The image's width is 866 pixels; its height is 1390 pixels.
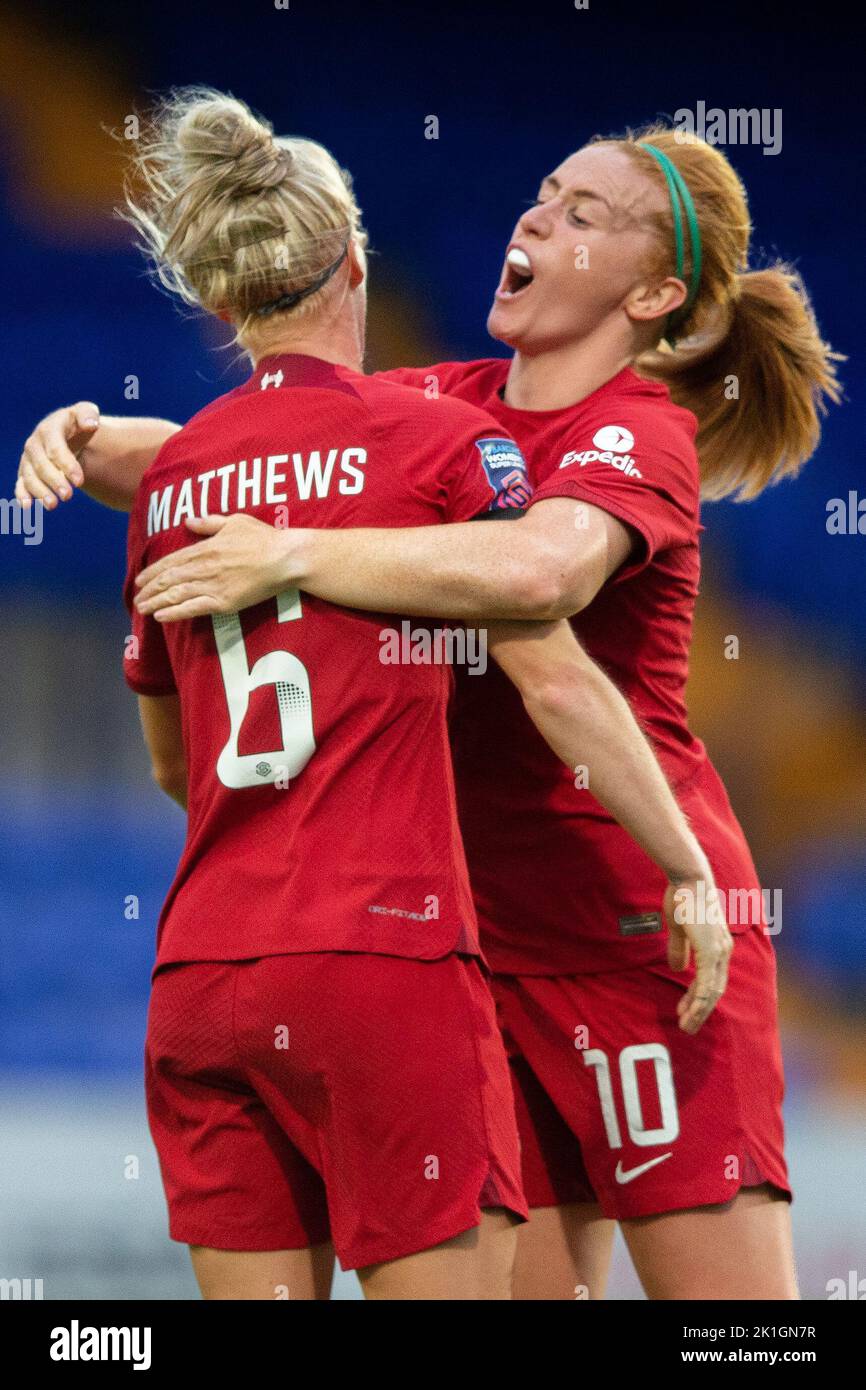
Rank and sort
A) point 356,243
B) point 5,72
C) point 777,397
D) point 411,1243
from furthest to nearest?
point 5,72 → point 777,397 → point 356,243 → point 411,1243

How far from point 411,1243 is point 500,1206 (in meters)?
0.10

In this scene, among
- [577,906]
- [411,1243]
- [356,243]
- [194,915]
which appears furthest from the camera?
[577,906]

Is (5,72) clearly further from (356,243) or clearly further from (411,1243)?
(411,1243)

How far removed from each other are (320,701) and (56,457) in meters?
0.58

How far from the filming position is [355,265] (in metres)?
1.85

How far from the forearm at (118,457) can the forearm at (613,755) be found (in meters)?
0.70

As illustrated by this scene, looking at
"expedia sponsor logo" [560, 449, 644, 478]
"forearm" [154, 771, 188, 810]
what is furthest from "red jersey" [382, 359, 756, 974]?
"forearm" [154, 771, 188, 810]

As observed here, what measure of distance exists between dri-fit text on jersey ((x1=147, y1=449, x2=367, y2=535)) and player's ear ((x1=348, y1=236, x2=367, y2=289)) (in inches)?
10.4

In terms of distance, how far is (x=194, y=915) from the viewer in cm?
167

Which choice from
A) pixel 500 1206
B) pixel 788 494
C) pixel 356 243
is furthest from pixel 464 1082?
pixel 788 494

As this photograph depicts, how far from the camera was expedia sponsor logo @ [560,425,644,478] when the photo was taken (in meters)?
1.95

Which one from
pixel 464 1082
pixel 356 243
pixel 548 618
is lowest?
pixel 464 1082

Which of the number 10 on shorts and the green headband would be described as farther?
the green headband

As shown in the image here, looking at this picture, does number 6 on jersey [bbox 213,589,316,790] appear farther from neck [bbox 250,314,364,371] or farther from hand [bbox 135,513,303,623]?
neck [bbox 250,314,364,371]
